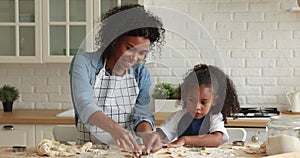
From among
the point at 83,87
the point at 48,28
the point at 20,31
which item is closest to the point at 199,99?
the point at 83,87

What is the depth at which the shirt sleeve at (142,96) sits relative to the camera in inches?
82.0

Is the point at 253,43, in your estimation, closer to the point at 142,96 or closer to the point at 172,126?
the point at 142,96

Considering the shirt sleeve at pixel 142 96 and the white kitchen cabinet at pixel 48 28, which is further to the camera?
the white kitchen cabinet at pixel 48 28

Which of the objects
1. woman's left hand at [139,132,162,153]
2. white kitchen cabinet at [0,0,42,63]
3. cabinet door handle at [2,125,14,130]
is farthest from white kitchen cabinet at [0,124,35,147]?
woman's left hand at [139,132,162,153]

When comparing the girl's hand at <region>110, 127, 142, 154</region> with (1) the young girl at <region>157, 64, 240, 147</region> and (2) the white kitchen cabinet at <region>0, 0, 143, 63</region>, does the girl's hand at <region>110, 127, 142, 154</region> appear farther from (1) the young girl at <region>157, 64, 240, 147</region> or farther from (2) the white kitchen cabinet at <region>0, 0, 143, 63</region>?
(2) the white kitchen cabinet at <region>0, 0, 143, 63</region>

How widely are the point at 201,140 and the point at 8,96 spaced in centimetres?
205

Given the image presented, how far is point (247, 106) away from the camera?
3.78 metres

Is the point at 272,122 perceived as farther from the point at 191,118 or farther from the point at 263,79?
the point at 263,79

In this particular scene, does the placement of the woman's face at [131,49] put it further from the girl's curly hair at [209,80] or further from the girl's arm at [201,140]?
the girl's arm at [201,140]

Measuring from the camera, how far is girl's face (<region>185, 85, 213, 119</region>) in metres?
1.87

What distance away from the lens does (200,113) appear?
2.03 metres

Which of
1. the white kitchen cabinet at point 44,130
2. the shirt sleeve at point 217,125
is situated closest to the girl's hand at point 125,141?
Result: the shirt sleeve at point 217,125

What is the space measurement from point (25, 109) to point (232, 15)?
1.66 m

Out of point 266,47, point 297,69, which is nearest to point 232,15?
point 266,47
